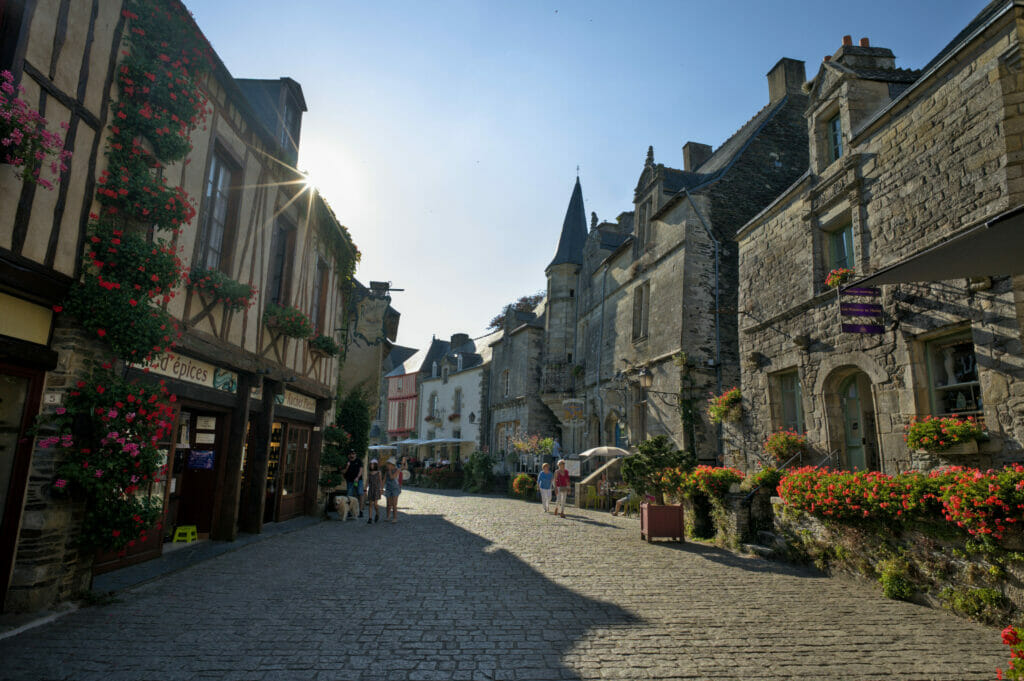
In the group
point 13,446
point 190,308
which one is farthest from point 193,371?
point 13,446

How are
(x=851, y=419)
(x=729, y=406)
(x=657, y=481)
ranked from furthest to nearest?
1. (x=729, y=406)
2. (x=657, y=481)
3. (x=851, y=419)

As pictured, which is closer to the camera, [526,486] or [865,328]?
[865,328]

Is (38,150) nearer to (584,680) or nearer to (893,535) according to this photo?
(584,680)

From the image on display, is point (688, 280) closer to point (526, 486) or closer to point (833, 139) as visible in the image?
point (833, 139)

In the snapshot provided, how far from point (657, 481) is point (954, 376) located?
521 cm

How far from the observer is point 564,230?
89.2 feet

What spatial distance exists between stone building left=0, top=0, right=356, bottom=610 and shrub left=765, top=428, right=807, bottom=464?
809 centimetres

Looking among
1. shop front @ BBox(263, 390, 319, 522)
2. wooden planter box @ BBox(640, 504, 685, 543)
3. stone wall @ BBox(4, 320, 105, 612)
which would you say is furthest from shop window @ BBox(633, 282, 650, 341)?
stone wall @ BBox(4, 320, 105, 612)

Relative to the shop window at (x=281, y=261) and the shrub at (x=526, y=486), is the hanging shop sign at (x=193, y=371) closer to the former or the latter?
the shop window at (x=281, y=261)

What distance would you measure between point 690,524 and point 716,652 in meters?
6.59

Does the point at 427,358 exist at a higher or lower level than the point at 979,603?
higher

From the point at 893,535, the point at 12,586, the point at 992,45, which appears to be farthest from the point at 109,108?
the point at 992,45

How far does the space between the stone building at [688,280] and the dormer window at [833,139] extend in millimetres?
5263

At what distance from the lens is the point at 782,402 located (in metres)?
10.6
